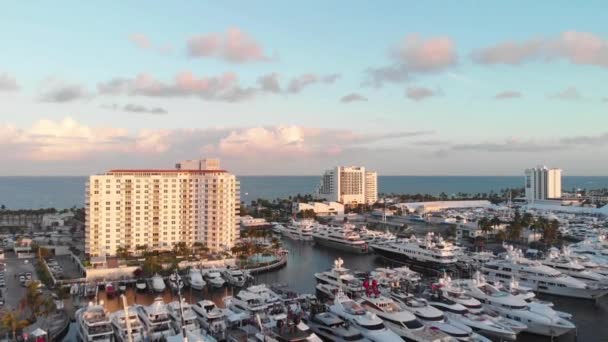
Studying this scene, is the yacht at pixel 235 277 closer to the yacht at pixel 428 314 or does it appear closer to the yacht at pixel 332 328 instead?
the yacht at pixel 332 328

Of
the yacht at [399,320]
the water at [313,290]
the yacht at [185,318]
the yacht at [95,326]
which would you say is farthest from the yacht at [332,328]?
the yacht at [95,326]

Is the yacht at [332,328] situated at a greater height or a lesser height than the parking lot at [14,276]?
greater

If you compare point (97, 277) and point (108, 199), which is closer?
point (97, 277)

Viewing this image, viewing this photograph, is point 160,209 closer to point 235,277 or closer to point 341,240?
point 235,277

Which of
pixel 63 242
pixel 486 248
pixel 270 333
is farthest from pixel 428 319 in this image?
pixel 63 242

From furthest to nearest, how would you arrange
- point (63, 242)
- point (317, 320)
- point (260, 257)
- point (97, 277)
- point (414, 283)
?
point (63, 242) → point (260, 257) → point (97, 277) → point (414, 283) → point (317, 320)

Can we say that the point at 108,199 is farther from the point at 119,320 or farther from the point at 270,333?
the point at 270,333
